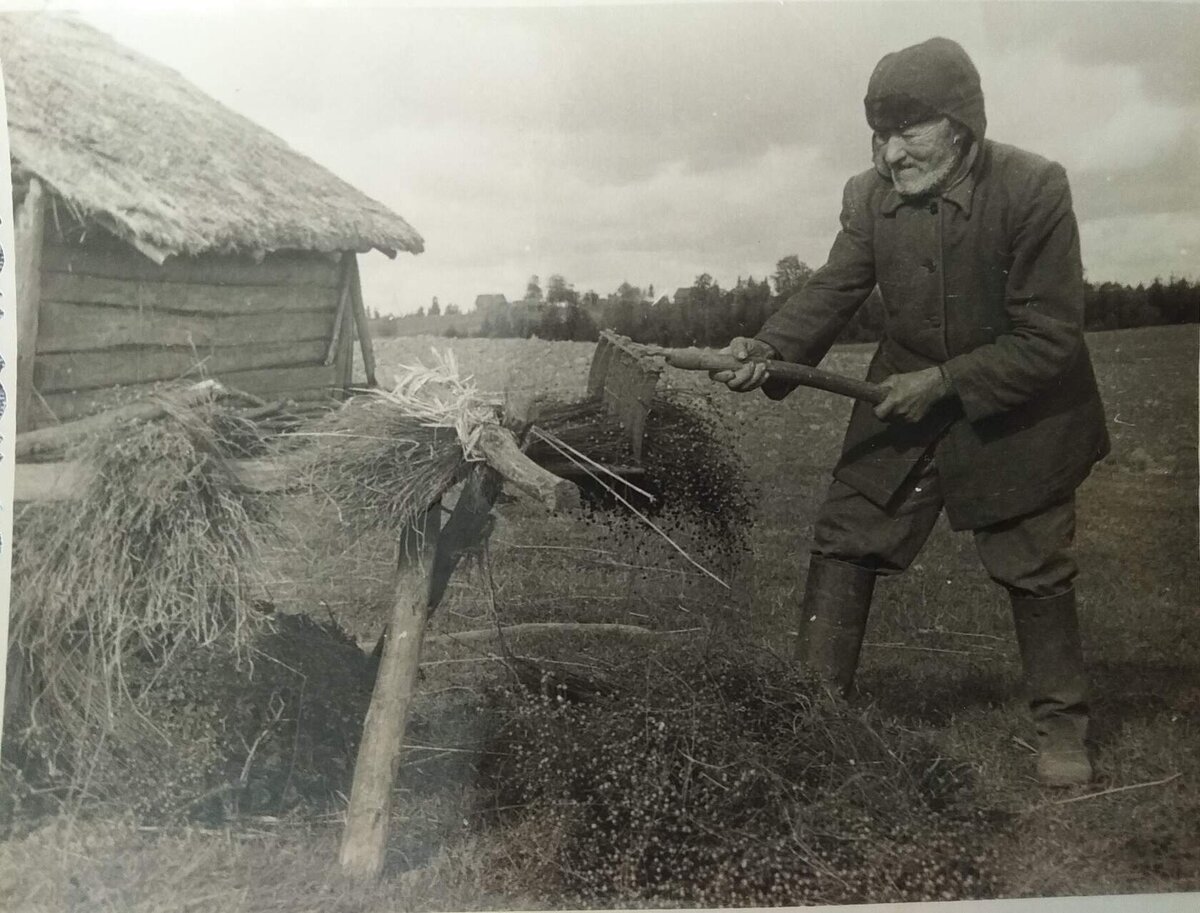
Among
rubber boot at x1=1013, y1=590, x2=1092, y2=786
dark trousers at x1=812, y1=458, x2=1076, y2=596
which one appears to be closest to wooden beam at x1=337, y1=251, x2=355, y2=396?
dark trousers at x1=812, y1=458, x2=1076, y2=596

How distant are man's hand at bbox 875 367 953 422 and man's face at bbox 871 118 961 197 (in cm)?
53

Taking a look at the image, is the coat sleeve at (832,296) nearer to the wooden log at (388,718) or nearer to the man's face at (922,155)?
the man's face at (922,155)

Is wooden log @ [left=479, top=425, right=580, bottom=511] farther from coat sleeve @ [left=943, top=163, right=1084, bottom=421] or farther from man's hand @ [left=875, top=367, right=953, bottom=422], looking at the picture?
coat sleeve @ [left=943, top=163, right=1084, bottom=421]

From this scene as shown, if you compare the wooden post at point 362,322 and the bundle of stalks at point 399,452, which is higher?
the wooden post at point 362,322

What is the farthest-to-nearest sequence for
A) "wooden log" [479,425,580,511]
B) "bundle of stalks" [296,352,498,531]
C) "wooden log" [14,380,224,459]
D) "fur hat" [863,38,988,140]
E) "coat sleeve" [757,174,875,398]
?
1. "coat sleeve" [757,174,875,398]
2. "fur hat" [863,38,988,140]
3. "wooden log" [14,380,224,459]
4. "bundle of stalks" [296,352,498,531]
5. "wooden log" [479,425,580,511]

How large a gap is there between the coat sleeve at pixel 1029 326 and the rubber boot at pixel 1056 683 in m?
0.63

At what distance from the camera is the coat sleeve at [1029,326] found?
2.82 m

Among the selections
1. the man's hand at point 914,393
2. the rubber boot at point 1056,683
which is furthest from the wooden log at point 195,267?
the rubber boot at point 1056,683

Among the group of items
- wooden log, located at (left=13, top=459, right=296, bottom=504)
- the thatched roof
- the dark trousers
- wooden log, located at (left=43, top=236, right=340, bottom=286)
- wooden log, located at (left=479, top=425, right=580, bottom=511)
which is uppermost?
the thatched roof

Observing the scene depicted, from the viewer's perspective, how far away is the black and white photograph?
2.73 metres

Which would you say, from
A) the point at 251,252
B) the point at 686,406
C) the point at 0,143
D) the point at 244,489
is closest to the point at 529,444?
the point at 686,406

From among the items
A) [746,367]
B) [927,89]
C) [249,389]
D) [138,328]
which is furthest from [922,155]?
[138,328]

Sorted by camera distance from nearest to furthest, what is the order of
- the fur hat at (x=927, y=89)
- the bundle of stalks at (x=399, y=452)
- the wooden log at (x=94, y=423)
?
the bundle of stalks at (x=399, y=452) → the wooden log at (x=94, y=423) → the fur hat at (x=927, y=89)

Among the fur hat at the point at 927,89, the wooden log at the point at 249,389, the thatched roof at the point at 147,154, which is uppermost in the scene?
the fur hat at the point at 927,89
